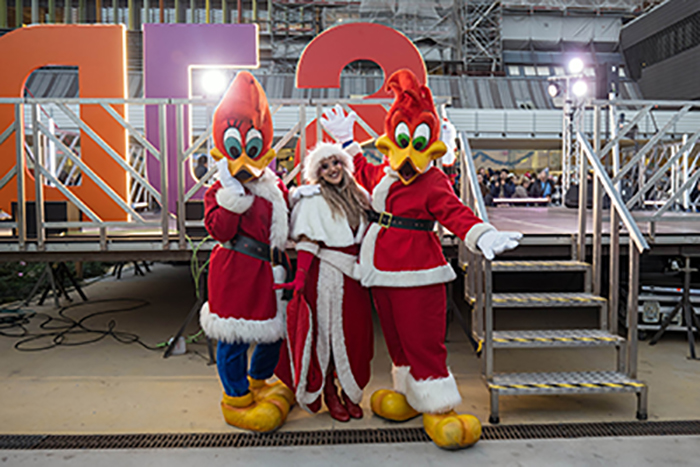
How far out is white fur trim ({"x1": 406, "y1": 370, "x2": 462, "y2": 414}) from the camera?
102 inches

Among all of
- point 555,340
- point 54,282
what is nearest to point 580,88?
point 555,340

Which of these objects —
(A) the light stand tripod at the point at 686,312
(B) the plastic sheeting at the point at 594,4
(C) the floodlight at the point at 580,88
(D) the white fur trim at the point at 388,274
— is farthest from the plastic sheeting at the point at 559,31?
(D) the white fur trim at the point at 388,274

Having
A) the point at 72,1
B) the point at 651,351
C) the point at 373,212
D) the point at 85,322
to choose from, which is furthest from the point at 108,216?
the point at 72,1

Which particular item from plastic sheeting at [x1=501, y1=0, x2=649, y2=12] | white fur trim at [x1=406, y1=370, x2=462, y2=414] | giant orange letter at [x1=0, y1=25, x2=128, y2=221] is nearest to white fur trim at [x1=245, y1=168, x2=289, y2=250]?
white fur trim at [x1=406, y1=370, x2=462, y2=414]

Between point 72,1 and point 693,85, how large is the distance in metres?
25.0

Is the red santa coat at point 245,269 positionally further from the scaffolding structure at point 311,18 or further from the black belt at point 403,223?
the scaffolding structure at point 311,18

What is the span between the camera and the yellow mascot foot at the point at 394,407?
2850 millimetres

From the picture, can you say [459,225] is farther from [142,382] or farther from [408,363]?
[142,382]

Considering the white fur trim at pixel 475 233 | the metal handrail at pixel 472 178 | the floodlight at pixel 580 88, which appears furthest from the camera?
the floodlight at pixel 580 88

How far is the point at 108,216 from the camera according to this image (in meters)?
4.48

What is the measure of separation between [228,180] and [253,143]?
246 mm

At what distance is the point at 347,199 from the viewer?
112 inches

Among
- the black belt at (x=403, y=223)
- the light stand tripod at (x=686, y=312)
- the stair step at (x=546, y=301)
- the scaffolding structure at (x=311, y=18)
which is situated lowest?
the light stand tripod at (x=686, y=312)

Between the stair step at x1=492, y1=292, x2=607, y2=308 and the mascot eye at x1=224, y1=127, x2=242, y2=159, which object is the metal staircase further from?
the mascot eye at x1=224, y1=127, x2=242, y2=159
